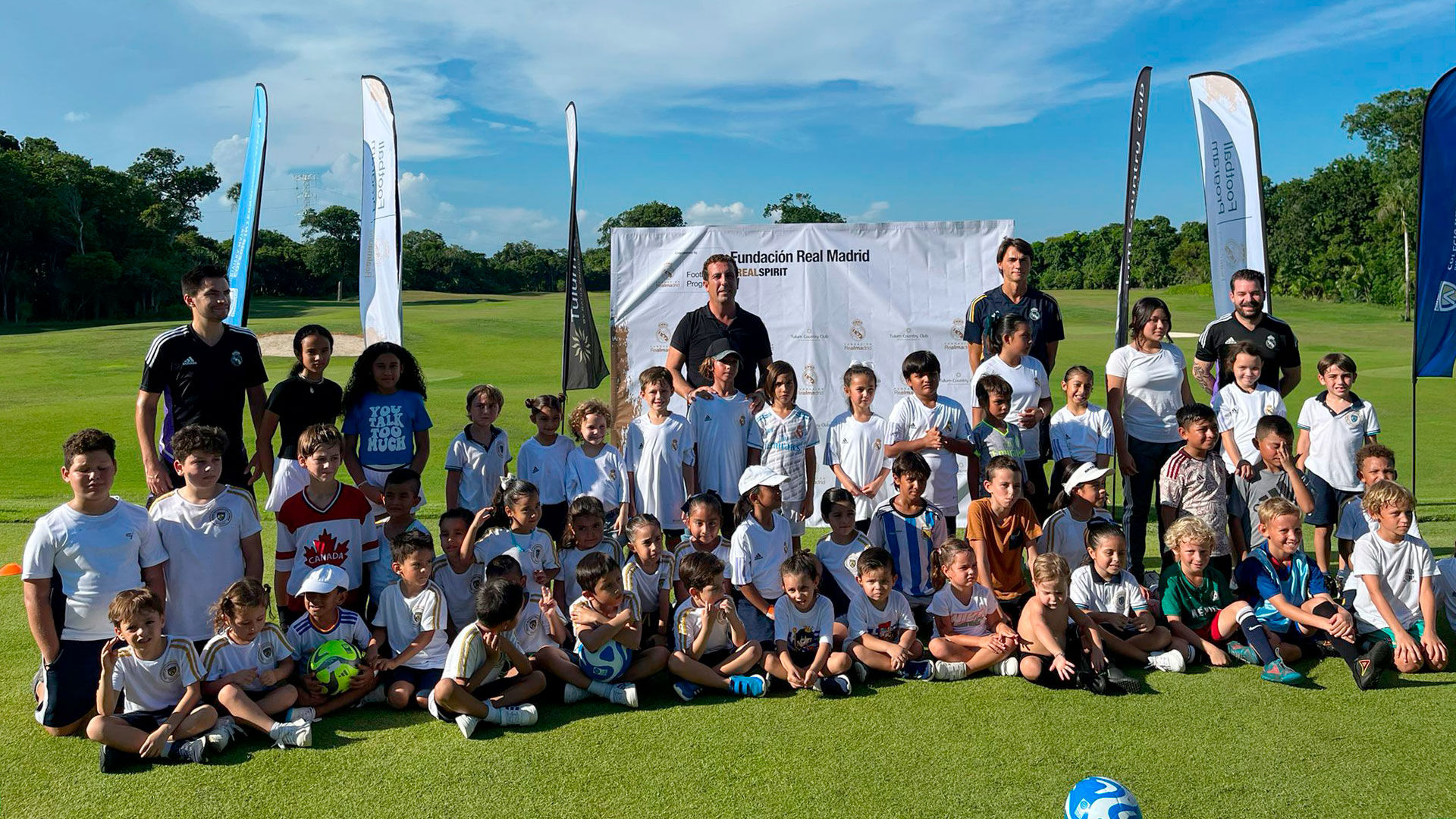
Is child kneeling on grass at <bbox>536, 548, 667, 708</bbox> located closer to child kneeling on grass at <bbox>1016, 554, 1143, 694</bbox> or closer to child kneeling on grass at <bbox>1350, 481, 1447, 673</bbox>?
child kneeling on grass at <bbox>1016, 554, 1143, 694</bbox>

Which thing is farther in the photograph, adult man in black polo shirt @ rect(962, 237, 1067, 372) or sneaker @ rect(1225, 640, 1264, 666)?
adult man in black polo shirt @ rect(962, 237, 1067, 372)

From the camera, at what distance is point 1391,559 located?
504cm

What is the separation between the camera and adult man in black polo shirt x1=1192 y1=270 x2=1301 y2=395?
20.5 ft

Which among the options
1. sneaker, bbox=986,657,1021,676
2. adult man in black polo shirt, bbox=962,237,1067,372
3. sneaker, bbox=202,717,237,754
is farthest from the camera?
adult man in black polo shirt, bbox=962,237,1067,372

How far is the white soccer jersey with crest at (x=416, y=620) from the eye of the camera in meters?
4.68

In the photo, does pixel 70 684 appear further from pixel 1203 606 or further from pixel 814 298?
pixel 814 298

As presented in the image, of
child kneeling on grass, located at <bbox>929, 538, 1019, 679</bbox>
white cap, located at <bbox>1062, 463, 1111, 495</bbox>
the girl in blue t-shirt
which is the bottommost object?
child kneeling on grass, located at <bbox>929, 538, 1019, 679</bbox>

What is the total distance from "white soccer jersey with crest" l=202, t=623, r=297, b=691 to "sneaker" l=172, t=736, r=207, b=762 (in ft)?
1.09

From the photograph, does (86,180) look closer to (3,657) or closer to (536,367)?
(536,367)

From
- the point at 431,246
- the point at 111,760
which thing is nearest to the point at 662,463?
the point at 111,760

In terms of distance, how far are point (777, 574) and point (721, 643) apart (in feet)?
1.68

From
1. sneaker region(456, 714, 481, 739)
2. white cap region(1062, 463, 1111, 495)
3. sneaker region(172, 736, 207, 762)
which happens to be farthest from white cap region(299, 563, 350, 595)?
white cap region(1062, 463, 1111, 495)

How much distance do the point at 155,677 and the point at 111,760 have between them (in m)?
0.36

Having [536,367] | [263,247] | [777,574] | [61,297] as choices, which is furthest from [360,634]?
[263,247]
